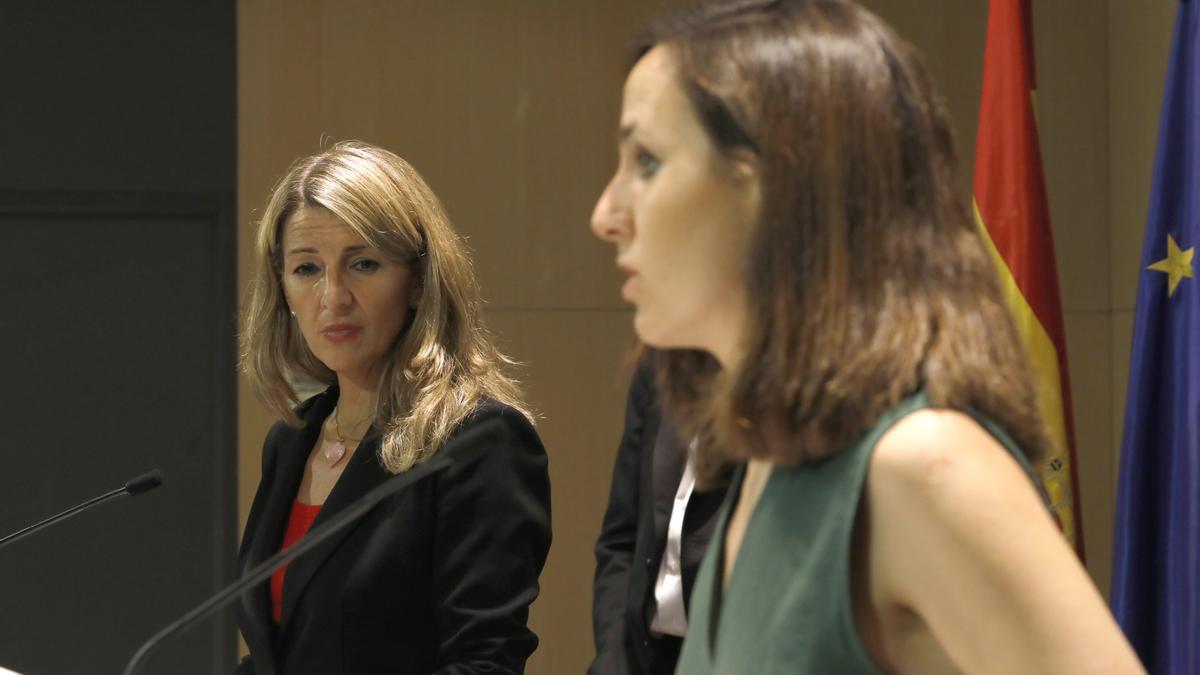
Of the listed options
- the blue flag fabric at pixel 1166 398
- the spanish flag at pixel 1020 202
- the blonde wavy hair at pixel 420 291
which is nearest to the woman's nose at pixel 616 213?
the blonde wavy hair at pixel 420 291

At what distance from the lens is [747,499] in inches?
35.7

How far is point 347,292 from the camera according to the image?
78.2 inches

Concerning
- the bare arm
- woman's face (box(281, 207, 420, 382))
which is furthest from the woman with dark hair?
woman's face (box(281, 207, 420, 382))

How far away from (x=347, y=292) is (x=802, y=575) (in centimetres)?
135

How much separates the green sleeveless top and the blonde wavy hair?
109 cm

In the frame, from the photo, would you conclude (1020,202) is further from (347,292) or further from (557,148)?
(557,148)

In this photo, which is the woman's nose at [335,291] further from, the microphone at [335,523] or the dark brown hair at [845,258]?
the dark brown hair at [845,258]

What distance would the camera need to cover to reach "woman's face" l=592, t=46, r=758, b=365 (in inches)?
30.6

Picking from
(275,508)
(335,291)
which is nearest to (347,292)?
(335,291)

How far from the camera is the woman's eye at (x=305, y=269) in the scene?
204 cm

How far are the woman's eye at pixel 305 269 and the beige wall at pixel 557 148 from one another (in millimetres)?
2043

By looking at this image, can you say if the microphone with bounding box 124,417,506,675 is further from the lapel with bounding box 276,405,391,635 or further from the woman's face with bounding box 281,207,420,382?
the woman's face with bounding box 281,207,420,382
